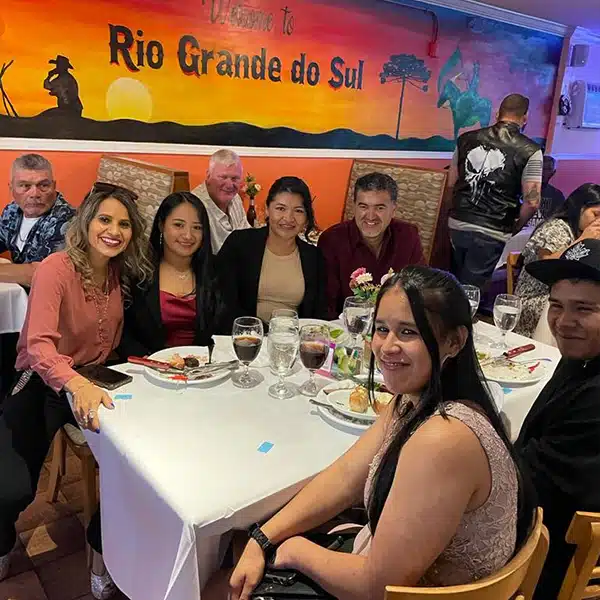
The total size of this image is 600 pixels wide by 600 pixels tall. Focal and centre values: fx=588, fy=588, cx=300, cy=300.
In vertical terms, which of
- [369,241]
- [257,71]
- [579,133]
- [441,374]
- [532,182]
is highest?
[579,133]

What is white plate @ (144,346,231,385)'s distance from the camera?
1.55m

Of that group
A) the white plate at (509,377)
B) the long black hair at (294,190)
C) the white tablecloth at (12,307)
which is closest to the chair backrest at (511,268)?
the long black hair at (294,190)

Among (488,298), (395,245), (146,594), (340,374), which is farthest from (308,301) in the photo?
(488,298)

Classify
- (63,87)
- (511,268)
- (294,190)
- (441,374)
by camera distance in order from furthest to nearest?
(63,87) → (511,268) → (294,190) → (441,374)

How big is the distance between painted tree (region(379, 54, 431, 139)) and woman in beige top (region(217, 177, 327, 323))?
2.92m

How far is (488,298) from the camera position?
16.8 ft

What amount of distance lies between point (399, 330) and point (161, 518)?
594 millimetres

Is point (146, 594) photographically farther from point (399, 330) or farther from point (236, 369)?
point (399, 330)

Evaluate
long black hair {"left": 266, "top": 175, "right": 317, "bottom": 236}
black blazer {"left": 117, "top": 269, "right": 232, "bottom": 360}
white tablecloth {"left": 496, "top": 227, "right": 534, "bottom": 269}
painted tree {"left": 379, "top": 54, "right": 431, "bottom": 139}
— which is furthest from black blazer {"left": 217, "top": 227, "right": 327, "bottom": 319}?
painted tree {"left": 379, "top": 54, "right": 431, "bottom": 139}

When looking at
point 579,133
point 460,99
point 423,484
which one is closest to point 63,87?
point 423,484

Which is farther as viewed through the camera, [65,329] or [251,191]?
[251,191]

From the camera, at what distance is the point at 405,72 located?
5.04 m

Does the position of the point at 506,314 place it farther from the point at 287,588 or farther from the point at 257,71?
the point at 257,71

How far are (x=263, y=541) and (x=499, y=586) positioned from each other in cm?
47
